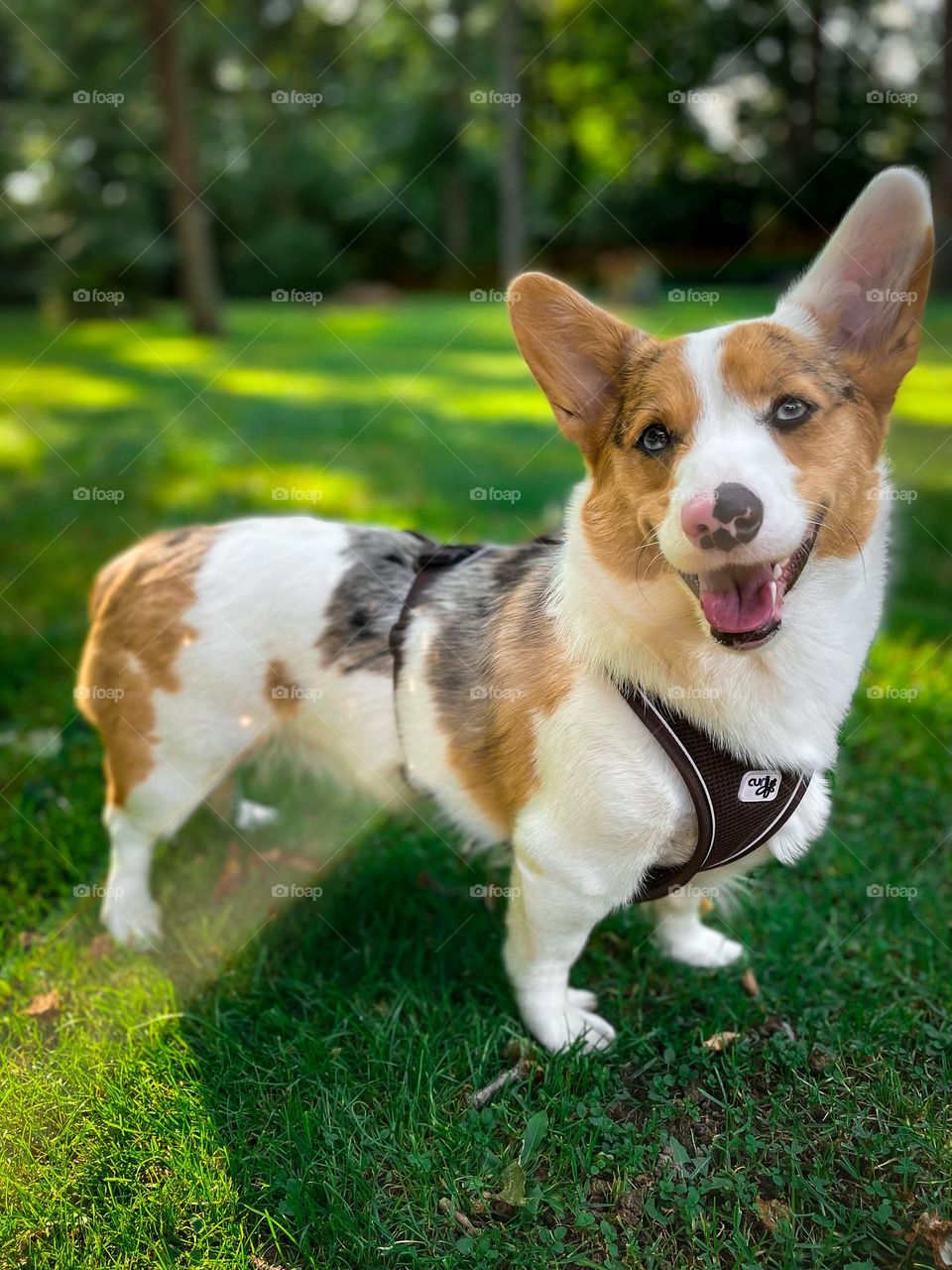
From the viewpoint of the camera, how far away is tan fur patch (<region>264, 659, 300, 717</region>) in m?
2.96

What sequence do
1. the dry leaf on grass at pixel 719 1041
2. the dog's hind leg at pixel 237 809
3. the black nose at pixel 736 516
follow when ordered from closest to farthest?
the black nose at pixel 736 516, the dry leaf on grass at pixel 719 1041, the dog's hind leg at pixel 237 809

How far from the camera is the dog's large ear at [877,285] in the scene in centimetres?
224

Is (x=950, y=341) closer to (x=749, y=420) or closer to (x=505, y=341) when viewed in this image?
(x=505, y=341)

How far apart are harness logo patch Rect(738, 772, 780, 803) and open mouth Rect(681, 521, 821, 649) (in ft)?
1.26

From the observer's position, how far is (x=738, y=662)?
91.0 inches

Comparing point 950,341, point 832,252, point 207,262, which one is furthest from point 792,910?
point 207,262

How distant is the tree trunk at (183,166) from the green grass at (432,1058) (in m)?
12.6

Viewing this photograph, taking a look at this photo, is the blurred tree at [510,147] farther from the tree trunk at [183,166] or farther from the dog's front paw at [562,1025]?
the dog's front paw at [562,1025]

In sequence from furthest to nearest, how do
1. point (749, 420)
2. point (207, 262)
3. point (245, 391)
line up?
point (207, 262), point (245, 391), point (749, 420)

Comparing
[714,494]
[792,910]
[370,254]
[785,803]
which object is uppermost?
[714,494]

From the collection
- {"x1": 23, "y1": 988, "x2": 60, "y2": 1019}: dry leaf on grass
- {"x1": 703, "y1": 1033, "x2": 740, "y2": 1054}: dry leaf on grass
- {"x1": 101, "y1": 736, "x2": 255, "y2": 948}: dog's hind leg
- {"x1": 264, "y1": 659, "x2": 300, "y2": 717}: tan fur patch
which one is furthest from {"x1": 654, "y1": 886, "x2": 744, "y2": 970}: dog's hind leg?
{"x1": 23, "y1": 988, "x2": 60, "y2": 1019}: dry leaf on grass

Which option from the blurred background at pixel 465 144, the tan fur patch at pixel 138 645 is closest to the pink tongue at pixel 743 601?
the tan fur patch at pixel 138 645

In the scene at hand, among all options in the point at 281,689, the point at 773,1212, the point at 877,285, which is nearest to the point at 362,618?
the point at 281,689

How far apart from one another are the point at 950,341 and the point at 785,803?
11.6 metres
